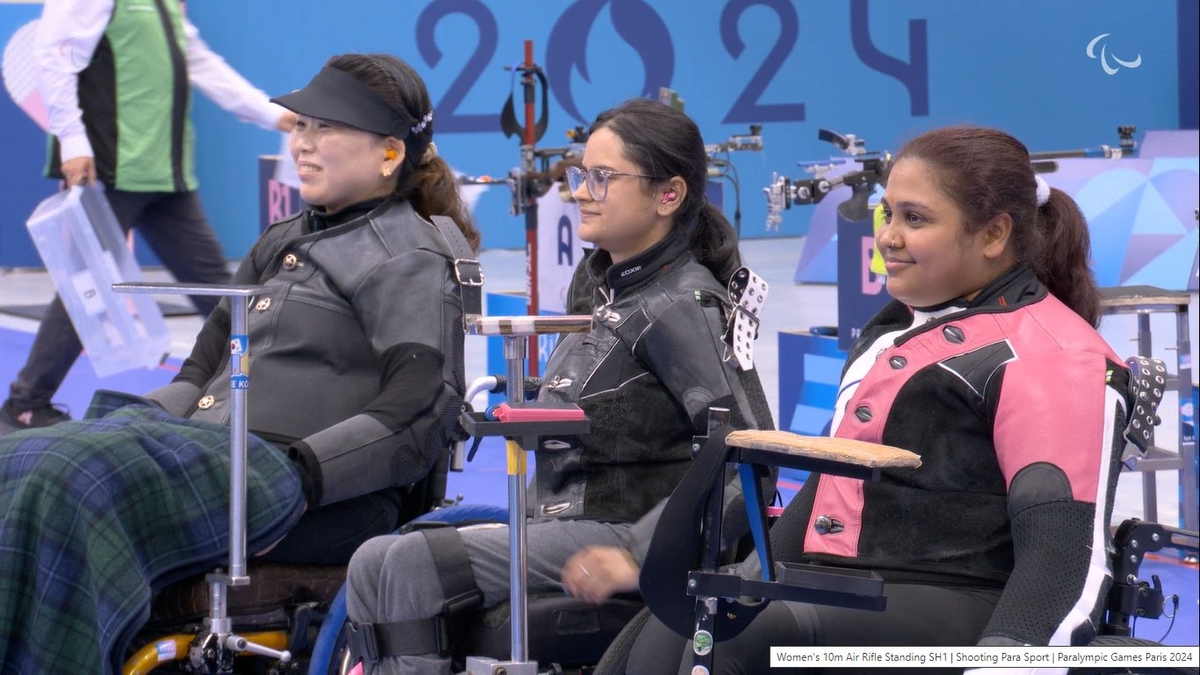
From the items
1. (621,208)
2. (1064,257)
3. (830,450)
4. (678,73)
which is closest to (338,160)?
(621,208)

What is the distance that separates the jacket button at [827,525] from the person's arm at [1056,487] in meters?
0.24

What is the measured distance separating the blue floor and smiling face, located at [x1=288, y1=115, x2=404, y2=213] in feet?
4.98

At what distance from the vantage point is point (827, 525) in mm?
2096

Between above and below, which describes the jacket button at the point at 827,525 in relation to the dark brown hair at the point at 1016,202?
below

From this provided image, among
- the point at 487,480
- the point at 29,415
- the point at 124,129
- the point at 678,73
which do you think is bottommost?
the point at 487,480

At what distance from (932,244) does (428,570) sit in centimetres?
90

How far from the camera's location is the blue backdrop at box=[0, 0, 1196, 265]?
11.2 metres

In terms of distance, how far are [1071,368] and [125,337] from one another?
5.08 meters


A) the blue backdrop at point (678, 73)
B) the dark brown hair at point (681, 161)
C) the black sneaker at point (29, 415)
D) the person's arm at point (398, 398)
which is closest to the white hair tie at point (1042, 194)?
the dark brown hair at point (681, 161)

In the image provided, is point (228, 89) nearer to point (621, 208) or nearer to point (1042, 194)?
point (621, 208)

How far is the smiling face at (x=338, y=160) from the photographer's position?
2.98m

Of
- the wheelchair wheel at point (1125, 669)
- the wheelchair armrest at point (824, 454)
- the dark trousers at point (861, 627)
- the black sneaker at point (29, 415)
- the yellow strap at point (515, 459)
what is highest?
the wheelchair armrest at point (824, 454)

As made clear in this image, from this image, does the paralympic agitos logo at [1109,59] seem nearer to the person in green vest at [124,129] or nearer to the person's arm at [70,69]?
the person in green vest at [124,129]

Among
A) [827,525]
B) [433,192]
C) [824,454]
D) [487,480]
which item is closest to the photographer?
[824,454]
